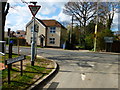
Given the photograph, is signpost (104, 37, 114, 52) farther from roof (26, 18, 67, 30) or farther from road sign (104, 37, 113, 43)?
→ roof (26, 18, 67, 30)

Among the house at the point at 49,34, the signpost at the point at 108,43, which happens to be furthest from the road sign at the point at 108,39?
the house at the point at 49,34

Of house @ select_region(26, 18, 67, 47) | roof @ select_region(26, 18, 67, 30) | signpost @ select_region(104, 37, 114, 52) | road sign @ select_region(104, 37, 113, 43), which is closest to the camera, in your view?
road sign @ select_region(104, 37, 113, 43)

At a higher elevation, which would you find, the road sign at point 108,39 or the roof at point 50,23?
the roof at point 50,23

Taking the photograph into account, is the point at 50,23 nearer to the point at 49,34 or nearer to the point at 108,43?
the point at 49,34

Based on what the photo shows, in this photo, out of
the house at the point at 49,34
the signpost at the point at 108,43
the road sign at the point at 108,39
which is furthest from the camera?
the house at the point at 49,34

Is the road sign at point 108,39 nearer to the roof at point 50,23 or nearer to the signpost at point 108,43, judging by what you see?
the signpost at point 108,43

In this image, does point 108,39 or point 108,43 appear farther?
point 108,43

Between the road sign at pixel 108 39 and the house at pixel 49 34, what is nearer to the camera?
the road sign at pixel 108 39

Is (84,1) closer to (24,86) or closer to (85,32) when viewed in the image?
(85,32)

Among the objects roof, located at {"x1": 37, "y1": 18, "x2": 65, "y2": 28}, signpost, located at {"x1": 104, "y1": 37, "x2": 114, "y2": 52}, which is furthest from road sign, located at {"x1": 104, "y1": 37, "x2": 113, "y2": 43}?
roof, located at {"x1": 37, "y1": 18, "x2": 65, "y2": 28}

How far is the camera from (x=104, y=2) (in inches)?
1115

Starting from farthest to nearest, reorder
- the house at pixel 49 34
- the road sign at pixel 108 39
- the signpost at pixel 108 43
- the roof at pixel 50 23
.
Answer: the roof at pixel 50 23
the house at pixel 49 34
the signpost at pixel 108 43
the road sign at pixel 108 39

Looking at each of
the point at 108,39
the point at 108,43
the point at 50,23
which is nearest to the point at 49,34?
the point at 50,23

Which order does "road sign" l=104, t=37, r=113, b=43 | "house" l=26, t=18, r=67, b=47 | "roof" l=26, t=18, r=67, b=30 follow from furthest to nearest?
"roof" l=26, t=18, r=67, b=30
"house" l=26, t=18, r=67, b=47
"road sign" l=104, t=37, r=113, b=43
